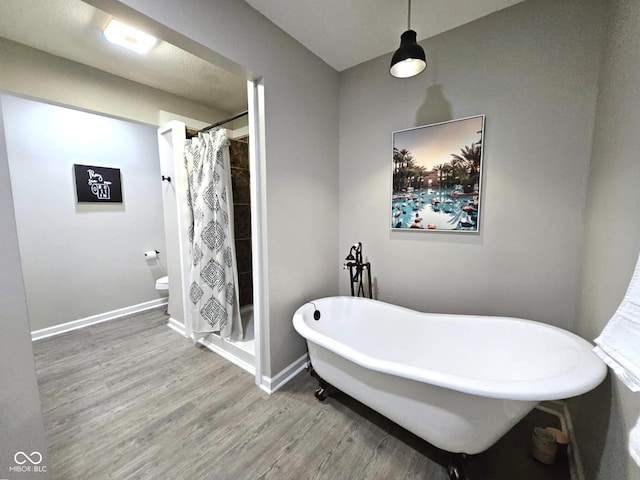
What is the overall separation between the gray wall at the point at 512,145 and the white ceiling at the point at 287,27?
168 millimetres

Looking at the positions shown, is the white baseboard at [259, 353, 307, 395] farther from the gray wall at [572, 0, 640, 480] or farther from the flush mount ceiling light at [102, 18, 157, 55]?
the flush mount ceiling light at [102, 18, 157, 55]

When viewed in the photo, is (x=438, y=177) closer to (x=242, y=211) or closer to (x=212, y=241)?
(x=212, y=241)

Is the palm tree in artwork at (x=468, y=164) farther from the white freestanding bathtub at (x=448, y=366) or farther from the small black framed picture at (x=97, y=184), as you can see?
the small black framed picture at (x=97, y=184)

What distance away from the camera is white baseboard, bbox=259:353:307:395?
177 centimetres

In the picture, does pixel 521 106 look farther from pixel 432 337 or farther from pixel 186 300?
pixel 186 300

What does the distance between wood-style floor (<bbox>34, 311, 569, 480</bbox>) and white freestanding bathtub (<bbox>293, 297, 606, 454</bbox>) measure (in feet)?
0.84

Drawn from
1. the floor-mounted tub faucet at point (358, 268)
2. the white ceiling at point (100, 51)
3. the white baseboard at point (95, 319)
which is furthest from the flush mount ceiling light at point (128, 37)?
the white baseboard at point (95, 319)

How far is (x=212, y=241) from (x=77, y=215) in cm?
188

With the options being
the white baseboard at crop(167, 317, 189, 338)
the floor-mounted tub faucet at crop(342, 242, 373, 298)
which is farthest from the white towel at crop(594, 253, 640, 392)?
the white baseboard at crop(167, 317, 189, 338)

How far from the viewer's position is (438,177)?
69.7 inches

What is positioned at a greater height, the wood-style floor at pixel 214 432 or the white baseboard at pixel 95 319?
the white baseboard at pixel 95 319

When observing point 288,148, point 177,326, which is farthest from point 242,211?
point 177,326

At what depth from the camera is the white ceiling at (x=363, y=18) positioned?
1475 mm

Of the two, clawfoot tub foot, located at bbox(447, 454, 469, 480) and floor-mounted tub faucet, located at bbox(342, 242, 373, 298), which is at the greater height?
floor-mounted tub faucet, located at bbox(342, 242, 373, 298)
